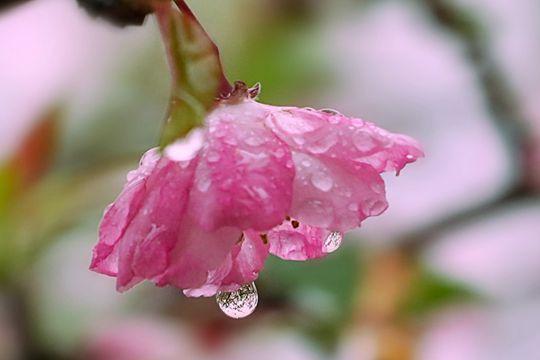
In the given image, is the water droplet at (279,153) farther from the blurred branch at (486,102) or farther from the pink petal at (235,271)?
the blurred branch at (486,102)

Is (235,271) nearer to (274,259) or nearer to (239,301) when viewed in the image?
(239,301)

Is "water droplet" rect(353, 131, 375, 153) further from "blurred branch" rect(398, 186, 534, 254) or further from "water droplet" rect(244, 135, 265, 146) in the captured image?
"blurred branch" rect(398, 186, 534, 254)

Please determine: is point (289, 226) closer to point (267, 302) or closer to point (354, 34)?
point (267, 302)

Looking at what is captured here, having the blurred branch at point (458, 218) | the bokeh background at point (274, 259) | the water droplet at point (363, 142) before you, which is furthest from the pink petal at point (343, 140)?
the blurred branch at point (458, 218)

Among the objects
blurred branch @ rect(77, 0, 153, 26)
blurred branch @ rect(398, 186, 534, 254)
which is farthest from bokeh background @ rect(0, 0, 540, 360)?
blurred branch @ rect(77, 0, 153, 26)

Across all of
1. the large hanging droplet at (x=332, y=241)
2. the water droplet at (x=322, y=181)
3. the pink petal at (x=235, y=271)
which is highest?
the water droplet at (x=322, y=181)

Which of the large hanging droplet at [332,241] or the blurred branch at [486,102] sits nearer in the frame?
the large hanging droplet at [332,241]

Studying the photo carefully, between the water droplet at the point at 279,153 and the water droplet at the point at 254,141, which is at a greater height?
the water droplet at the point at 279,153
